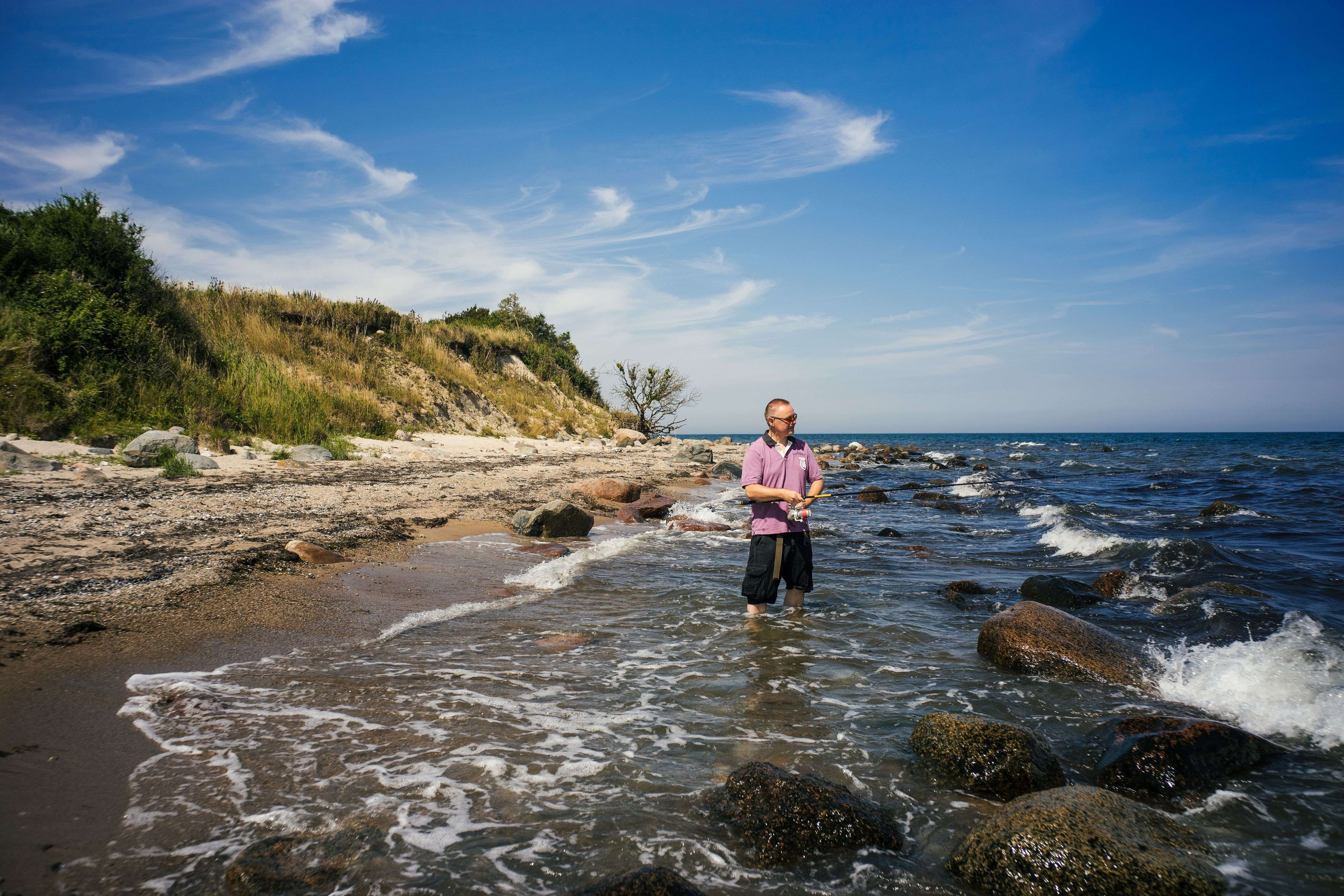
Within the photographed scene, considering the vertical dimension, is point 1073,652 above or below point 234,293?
below

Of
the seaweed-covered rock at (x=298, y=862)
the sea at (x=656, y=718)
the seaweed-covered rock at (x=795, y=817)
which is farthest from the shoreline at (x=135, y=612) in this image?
the seaweed-covered rock at (x=795, y=817)

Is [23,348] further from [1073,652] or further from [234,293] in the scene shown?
[1073,652]

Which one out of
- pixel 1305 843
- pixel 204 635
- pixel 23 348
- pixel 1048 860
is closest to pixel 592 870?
pixel 1048 860

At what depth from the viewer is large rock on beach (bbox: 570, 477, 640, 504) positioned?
14367 millimetres

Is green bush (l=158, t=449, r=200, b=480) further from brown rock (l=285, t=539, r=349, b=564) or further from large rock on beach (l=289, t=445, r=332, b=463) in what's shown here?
brown rock (l=285, t=539, r=349, b=564)

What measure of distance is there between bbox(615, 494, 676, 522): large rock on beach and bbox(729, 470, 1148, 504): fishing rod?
3.44 m

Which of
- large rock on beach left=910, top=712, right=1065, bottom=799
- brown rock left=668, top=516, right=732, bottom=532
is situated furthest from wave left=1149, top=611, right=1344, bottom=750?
brown rock left=668, top=516, right=732, bottom=532

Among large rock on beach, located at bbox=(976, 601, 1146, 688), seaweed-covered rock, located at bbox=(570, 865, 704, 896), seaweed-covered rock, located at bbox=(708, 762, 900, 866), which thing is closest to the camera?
seaweed-covered rock, located at bbox=(570, 865, 704, 896)

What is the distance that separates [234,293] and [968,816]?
90.6ft

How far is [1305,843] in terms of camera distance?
3014 millimetres

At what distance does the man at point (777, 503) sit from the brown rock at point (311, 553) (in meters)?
4.63

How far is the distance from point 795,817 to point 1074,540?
36.5 feet

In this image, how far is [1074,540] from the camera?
11602 mm

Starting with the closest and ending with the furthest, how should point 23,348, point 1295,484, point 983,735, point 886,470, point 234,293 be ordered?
point 983,735
point 23,348
point 1295,484
point 234,293
point 886,470
